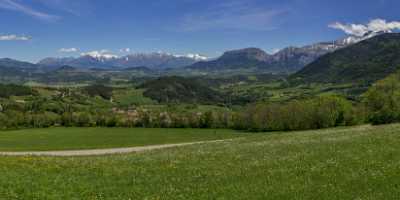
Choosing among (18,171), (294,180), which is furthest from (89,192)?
(294,180)

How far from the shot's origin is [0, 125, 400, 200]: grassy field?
58.2ft

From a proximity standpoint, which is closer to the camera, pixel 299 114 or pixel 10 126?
pixel 299 114

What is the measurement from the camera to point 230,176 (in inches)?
854

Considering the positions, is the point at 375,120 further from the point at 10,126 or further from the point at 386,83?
the point at 10,126

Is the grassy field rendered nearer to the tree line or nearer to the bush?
the tree line

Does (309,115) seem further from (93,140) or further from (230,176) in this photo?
(230,176)

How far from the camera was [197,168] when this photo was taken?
80.9 feet

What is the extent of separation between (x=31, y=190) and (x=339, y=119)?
349 feet

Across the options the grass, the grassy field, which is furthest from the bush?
the grassy field

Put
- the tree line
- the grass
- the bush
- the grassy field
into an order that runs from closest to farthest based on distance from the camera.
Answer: the grassy field < the grass < the tree line < the bush

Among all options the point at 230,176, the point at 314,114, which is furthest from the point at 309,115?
the point at 230,176

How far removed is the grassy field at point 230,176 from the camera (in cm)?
1773

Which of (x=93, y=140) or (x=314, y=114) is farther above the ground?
(x=314, y=114)

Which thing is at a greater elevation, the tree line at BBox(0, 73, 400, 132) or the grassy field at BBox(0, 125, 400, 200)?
the grassy field at BBox(0, 125, 400, 200)
